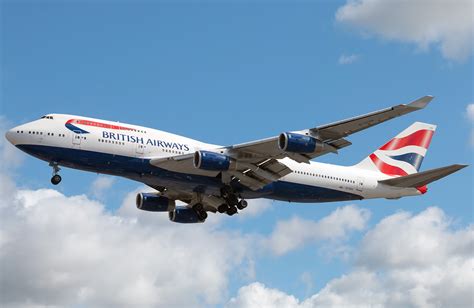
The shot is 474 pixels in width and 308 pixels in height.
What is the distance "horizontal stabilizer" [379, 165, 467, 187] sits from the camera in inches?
1635

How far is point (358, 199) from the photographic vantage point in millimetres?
48031

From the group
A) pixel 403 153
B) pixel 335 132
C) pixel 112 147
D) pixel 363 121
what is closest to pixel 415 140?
pixel 403 153

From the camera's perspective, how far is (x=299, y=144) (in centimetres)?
3859

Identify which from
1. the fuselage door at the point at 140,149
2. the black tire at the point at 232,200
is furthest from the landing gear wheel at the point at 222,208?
the fuselage door at the point at 140,149

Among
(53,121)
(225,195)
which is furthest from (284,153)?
(53,121)

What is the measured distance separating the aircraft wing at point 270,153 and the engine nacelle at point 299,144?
0.26 meters

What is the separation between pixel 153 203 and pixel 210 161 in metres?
10.2

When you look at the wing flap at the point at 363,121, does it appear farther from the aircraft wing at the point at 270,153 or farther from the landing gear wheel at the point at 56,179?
the landing gear wheel at the point at 56,179

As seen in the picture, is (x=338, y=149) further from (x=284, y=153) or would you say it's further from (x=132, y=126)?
(x=132, y=126)

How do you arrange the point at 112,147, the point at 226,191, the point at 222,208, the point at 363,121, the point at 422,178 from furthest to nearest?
1. the point at 222,208
2. the point at 422,178
3. the point at 226,191
4. the point at 112,147
5. the point at 363,121

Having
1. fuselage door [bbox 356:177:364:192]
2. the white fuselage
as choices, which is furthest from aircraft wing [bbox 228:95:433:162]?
fuselage door [bbox 356:177:364:192]

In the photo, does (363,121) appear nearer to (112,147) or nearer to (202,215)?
(112,147)

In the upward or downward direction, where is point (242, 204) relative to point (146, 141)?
downward

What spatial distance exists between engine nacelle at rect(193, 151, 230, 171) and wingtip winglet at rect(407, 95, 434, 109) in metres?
11.1
